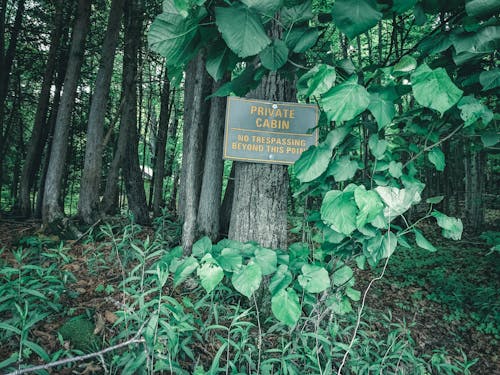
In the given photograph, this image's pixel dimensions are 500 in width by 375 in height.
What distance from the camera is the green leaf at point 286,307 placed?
39.9 inches

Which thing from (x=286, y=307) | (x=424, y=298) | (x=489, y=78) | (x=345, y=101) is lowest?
(x=424, y=298)

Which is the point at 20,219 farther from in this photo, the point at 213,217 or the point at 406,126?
the point at 406,126

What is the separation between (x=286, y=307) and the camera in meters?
1.04

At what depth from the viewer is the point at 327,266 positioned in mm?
1558

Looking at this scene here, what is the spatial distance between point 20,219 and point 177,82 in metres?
7.36

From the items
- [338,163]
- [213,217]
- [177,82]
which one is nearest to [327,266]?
[338,163]

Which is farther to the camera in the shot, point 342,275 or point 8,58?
point 8,58

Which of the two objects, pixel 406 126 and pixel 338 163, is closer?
pixel 338 163

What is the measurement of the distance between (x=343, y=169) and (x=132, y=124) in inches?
288

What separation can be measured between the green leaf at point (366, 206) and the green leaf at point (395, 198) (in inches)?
3.9

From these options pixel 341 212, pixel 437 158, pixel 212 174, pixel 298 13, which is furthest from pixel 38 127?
pixel 437 158

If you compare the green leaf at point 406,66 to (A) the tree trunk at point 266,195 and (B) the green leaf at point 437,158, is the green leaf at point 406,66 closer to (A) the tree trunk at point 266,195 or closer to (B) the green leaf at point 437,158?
(B) the green leaf at point 437,158

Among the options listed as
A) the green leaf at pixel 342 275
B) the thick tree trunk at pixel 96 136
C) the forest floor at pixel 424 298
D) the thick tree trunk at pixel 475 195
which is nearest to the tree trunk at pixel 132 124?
the thick tree trunk at pixel 96 136

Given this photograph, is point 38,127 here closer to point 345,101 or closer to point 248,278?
point 248,278
